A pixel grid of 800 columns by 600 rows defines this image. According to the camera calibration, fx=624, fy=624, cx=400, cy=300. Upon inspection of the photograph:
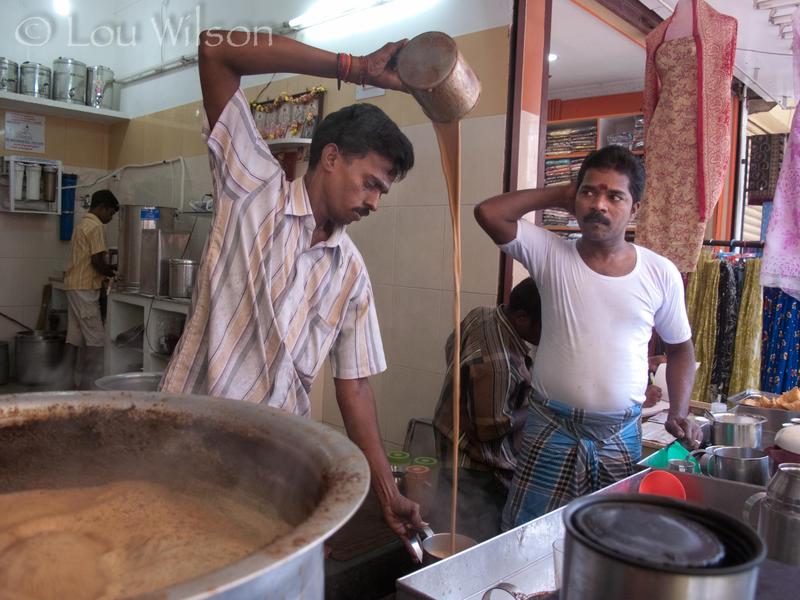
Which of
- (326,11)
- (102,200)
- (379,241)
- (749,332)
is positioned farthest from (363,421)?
(102,200)

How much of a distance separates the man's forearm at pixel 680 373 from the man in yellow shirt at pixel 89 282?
492cm

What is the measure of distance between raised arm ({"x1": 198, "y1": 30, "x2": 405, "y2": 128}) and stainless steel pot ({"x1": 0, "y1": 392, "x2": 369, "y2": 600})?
2.75 feet

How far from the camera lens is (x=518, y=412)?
2598mm

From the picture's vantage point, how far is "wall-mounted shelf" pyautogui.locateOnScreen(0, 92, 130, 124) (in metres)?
5.93

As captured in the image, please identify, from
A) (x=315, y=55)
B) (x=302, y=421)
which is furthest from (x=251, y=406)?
(x=315, y=55)

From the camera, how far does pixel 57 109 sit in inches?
247

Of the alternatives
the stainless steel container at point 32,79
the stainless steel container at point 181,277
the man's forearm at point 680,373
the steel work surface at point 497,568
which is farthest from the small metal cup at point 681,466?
the stainless steel container at point 32,79

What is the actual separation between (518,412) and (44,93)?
19.3ft

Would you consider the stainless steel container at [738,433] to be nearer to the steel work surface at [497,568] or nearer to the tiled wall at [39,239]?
the steel work surface at [497,568]

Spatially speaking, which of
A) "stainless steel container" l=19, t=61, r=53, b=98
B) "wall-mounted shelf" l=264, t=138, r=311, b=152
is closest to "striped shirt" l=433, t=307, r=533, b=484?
"wall-mounted shelf" l=264, t=138, r=311, b=152

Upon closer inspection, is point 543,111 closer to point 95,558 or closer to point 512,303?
point 512,303

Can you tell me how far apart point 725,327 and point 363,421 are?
2978 millimetres

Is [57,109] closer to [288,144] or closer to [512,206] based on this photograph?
[288,144]

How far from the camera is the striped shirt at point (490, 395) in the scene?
2502 millimetres
